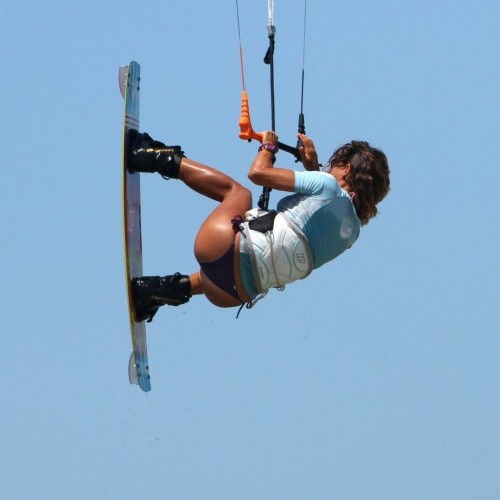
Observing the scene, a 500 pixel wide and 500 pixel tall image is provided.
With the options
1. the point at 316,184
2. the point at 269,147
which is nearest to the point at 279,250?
the point at 316,184

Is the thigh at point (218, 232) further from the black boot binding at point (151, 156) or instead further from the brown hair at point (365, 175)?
the brown hair at point (365, 175)

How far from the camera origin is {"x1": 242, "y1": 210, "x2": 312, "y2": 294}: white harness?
759 cm

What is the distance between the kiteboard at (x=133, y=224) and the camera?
8234mm

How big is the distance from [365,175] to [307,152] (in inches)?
15.2

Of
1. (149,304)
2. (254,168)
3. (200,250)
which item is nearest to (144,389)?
(149,304)

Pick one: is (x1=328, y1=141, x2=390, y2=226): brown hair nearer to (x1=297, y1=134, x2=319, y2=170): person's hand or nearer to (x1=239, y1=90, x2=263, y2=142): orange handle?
(x1=297, y1=134, x2=319, y2=170): person's hand

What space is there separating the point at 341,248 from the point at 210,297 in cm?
79

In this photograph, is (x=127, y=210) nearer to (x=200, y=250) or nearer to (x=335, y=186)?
(x=200, y=250)

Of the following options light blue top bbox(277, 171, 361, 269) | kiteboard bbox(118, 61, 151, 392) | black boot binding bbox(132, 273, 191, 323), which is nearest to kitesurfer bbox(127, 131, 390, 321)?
light blue top bbox(277, 171, 361, 269)

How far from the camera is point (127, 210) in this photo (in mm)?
8297

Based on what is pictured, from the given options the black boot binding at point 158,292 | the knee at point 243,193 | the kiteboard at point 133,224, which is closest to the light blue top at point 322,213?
the knee at point 243,193

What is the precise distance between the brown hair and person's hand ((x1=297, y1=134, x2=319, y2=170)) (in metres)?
0.14

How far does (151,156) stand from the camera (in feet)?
26.6

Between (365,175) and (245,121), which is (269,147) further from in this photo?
(365,175)
